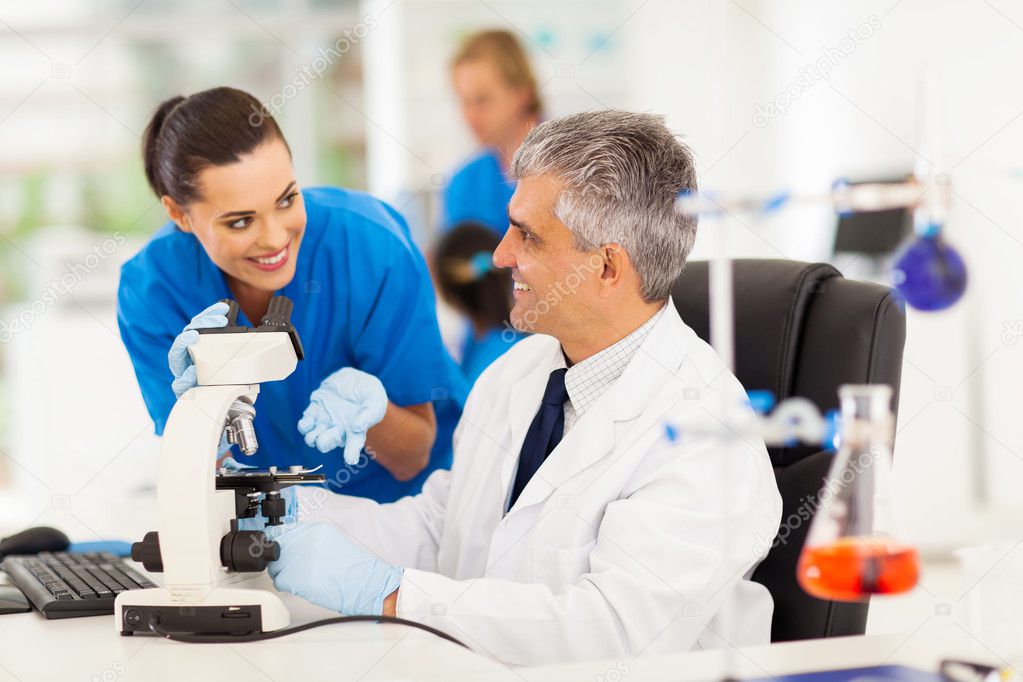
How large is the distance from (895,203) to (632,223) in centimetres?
81

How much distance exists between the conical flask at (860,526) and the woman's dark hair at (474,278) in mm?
1811

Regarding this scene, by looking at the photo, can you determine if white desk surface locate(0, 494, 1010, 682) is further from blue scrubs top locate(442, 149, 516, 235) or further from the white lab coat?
blue scrubs top locate(442, 149, 516, 235)

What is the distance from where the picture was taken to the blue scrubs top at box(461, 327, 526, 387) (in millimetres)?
2715

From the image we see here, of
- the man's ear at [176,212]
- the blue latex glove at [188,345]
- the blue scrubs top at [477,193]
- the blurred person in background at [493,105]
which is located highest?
the blurred person in background at [493,105]

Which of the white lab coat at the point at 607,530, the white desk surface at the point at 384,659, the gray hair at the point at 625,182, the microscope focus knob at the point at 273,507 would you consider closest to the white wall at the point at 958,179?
the gray hair at the point at 625,182

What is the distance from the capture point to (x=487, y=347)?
9.05ft

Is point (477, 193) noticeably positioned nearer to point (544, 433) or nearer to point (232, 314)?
point (544, 433)

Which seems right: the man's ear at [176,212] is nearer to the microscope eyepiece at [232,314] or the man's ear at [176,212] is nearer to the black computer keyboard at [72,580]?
the microscope eyepiece at [232,314]

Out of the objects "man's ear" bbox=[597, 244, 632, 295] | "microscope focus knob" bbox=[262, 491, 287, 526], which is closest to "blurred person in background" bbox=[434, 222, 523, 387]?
"man's ear" bbox=[597, 244, 632, 295]

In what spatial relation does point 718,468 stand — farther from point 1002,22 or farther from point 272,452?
point 1002,22

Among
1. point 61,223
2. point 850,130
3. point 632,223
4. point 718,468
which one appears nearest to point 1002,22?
point 850,130

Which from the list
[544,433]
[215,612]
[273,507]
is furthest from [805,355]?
[215,612]

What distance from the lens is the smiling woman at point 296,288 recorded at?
5.90 feet

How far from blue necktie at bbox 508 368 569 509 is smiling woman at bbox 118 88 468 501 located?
268 millimetres
